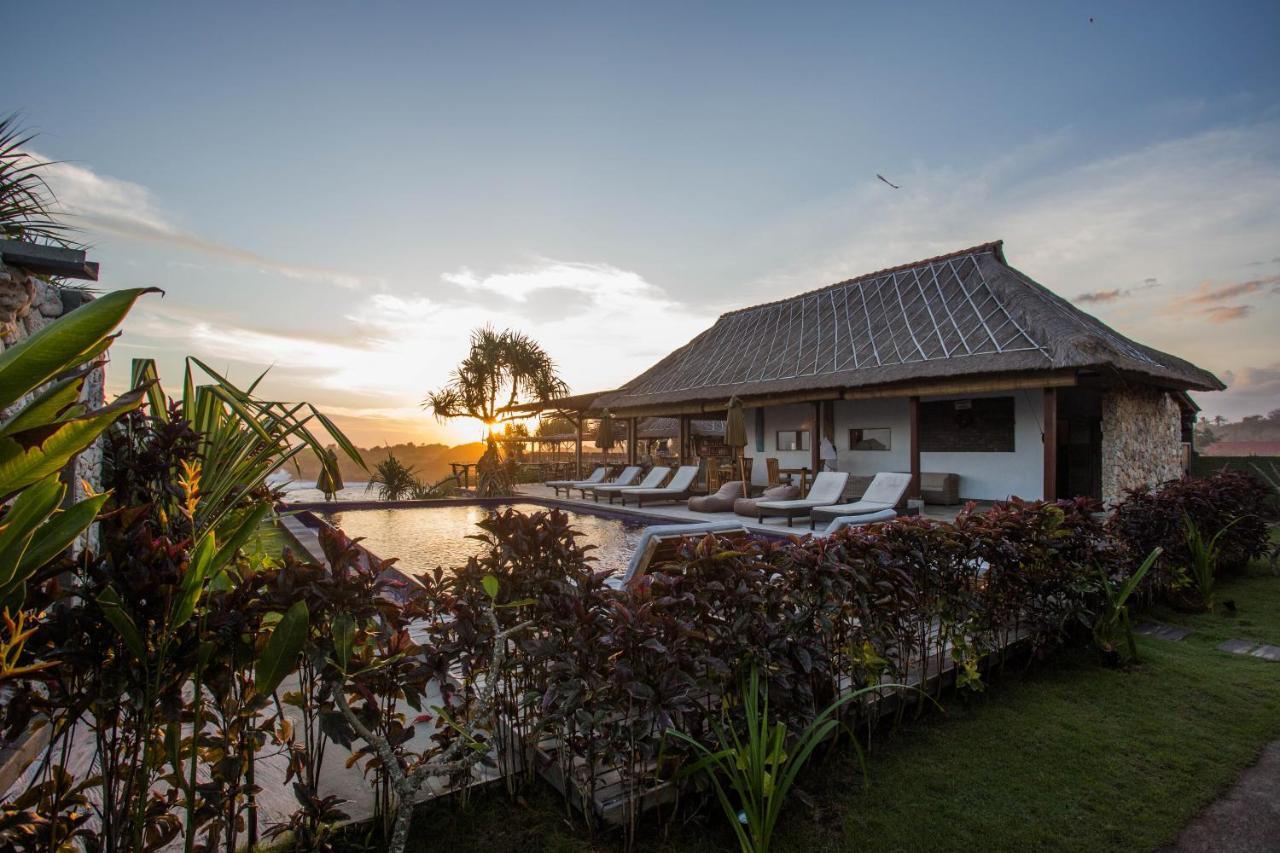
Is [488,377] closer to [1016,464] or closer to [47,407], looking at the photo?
[1016,464]

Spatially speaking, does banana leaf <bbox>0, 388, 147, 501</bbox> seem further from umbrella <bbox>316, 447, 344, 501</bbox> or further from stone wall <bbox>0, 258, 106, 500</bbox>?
stone wall <bbox>0, 258, 106, 500</bbox>

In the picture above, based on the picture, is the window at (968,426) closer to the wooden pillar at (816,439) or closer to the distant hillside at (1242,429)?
the wooden pillar at (816,439)

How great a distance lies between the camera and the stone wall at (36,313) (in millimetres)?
2564

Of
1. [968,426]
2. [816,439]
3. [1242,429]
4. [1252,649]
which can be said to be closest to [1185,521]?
[1252,649]

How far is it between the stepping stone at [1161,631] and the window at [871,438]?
9.40 m

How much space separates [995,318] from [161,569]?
534 inches

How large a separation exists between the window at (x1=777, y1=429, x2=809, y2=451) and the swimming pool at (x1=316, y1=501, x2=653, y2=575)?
6169 mm

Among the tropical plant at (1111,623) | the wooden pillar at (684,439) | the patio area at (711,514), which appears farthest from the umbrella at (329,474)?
the wooden pillar at (684,439)

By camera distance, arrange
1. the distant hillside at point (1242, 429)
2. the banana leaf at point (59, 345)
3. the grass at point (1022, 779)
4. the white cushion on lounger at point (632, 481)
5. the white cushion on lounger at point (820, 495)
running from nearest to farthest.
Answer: the banana leaf at point (59, 345), the grass at point (1022, 779), the white cushion on lounger at point (820, 495), the white cushion on lounger at point (632, 481), the distant hillside at point (1242, 429)

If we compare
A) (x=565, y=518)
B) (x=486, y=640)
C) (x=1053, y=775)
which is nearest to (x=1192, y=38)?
(x=1053, y=775)

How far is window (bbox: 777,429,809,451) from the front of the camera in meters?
16.2

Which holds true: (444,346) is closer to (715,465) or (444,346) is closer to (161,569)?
(715,465)

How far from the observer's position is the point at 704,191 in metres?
12.0

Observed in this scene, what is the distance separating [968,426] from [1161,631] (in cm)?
885
